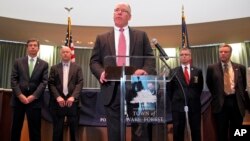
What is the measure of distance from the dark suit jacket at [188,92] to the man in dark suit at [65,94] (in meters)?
1.19

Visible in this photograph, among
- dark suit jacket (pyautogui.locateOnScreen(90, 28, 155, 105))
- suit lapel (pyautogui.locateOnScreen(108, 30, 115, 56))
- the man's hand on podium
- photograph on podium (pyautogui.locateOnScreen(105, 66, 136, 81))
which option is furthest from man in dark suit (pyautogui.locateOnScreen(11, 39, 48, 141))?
the man's hand on podium

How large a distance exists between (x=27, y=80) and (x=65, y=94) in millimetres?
481

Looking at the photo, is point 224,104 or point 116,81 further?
point 224,104

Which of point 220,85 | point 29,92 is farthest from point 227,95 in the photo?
point 29,92

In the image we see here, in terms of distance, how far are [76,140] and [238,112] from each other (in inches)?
78.1

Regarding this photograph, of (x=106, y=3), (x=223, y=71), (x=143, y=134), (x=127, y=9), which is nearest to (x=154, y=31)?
(x=106, y=3)

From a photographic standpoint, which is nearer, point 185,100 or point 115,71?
point 115,71

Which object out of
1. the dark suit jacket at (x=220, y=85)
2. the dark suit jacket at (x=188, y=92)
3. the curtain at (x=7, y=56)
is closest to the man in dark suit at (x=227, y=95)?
the dark suit jacket at (x=220, y=85)

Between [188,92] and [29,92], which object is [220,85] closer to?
[188,92]

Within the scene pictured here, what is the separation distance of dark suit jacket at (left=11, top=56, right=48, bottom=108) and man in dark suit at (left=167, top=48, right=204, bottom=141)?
5.25ft

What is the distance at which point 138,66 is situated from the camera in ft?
6.65

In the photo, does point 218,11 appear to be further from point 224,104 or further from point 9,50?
point 9,50

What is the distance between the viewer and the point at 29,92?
11.8 feet

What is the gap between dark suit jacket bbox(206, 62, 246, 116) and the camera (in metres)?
3.67
